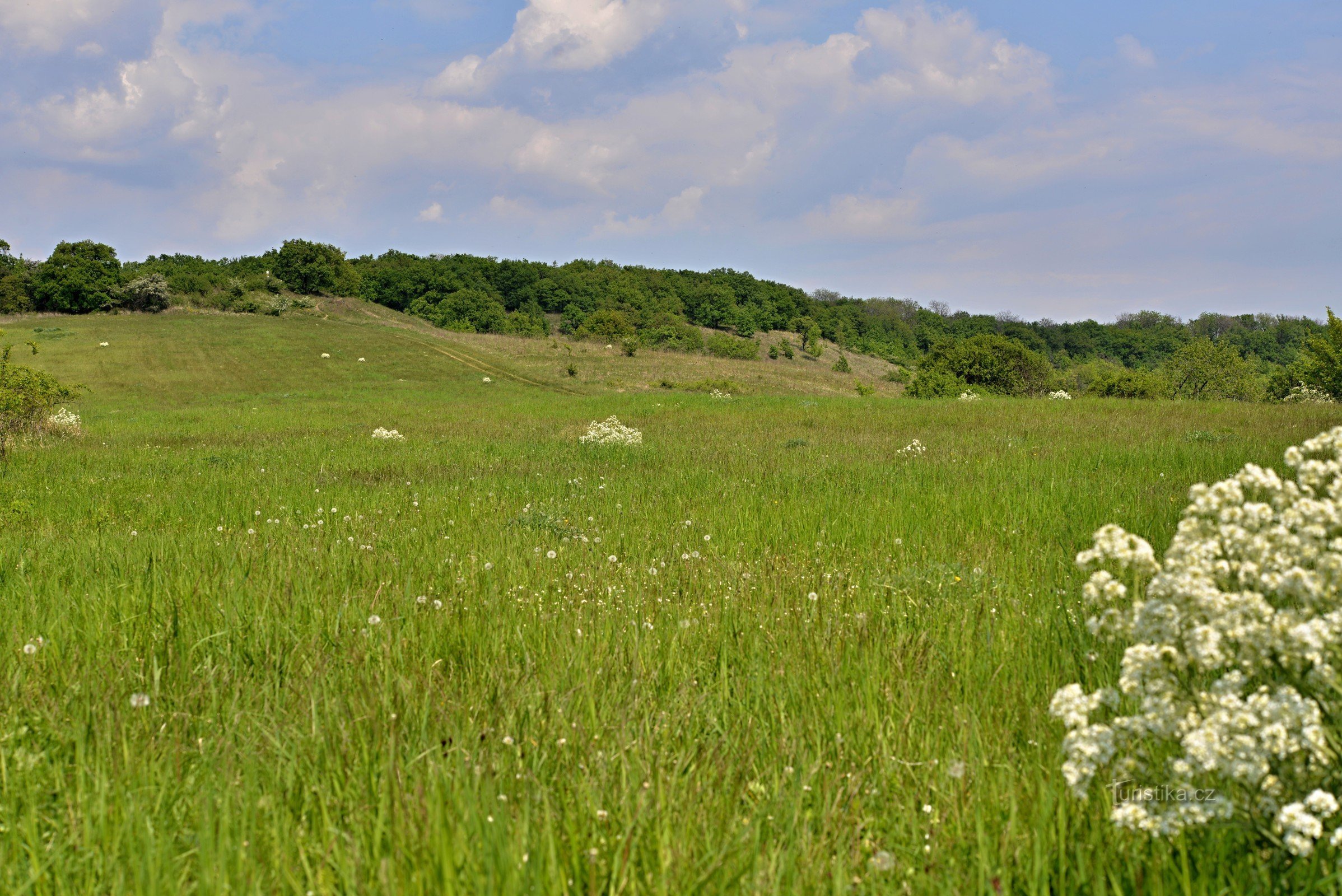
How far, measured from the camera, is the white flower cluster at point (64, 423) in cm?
1788

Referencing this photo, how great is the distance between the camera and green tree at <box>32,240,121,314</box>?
247ft

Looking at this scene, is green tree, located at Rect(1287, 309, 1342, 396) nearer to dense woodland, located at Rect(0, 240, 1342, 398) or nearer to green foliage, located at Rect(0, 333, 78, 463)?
dense woodland, located at Rect(0, 240, 1342, 398)

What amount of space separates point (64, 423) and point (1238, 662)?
79.4ft

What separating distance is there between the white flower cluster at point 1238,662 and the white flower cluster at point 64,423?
22899 millimetres

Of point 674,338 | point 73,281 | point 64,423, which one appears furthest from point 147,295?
point 674,338

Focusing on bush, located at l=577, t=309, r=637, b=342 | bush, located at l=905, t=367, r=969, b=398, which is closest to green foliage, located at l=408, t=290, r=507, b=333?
bush, located at l=577, t=309, r=637, b=342

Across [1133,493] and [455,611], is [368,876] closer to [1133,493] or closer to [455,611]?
[455,611]

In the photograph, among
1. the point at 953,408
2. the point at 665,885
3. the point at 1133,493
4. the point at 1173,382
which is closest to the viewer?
the point at 665,885

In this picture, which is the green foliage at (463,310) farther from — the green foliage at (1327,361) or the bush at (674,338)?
the green foliage at (1327,361)

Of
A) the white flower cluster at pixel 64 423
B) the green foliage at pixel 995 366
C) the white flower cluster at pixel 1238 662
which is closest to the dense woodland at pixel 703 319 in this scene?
the green foliage at pixel 995 366

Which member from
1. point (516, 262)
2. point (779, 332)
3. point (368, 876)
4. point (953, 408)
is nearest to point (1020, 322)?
point (779, 332)

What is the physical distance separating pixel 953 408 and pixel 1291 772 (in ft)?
75.9

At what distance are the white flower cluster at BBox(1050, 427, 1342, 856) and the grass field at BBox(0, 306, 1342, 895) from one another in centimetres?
19

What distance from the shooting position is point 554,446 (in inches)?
634
